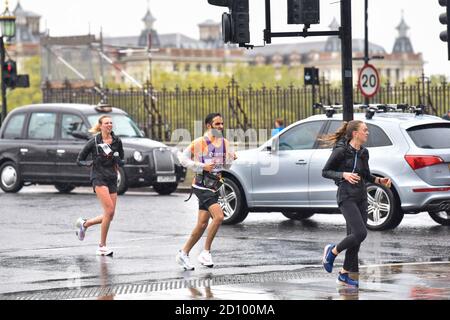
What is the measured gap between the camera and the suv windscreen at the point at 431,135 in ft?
61.1

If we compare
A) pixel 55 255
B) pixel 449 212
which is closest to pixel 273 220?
pixel 449 212

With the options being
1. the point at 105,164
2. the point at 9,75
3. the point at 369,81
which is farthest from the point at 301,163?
the point at 9,75

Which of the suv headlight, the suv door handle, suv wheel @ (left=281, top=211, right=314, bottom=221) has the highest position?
the suv door handle

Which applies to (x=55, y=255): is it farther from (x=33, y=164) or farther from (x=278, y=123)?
(x=278, y=123)

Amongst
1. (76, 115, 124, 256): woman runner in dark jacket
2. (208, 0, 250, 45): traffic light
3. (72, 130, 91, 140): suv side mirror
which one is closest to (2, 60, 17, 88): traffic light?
(72, 130, 91, 140): suv side mirror

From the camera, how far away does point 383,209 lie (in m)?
18.6

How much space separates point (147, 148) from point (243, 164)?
7.63 meters

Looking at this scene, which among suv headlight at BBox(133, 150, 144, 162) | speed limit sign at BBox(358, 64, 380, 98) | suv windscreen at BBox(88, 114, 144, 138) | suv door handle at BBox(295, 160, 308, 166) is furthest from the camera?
speed limit sign at BBox(358, 64, 380, 98)

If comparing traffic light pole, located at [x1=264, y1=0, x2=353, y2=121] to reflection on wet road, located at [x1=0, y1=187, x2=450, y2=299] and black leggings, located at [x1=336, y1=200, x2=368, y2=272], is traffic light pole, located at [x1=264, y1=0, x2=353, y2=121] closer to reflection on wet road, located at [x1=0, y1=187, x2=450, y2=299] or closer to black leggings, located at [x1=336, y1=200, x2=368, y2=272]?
reflection on wet road, located at [x1=0, y1=187, x2=450, y2=299]

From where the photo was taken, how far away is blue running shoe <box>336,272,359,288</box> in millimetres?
12266

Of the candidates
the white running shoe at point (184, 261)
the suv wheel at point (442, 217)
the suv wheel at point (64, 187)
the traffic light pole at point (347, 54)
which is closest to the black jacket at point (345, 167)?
the white running shoe at point (184, 261)

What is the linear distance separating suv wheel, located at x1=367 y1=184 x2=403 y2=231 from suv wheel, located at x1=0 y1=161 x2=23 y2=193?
1151 cm

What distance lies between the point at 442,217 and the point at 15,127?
11799mm

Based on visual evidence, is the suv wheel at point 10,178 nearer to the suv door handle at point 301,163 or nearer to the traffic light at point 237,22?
the suv door handle at point 301,163
